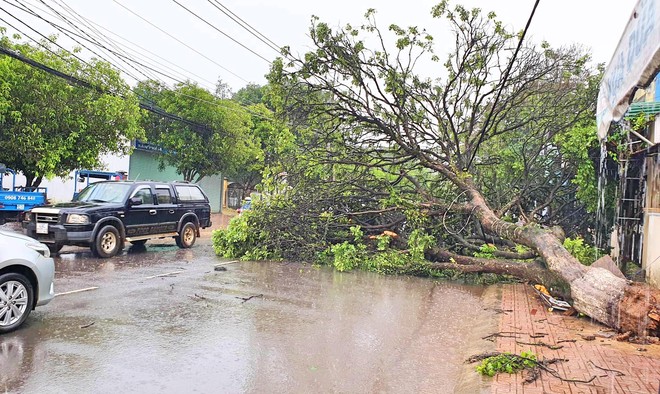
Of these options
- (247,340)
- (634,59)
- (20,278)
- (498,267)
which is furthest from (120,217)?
(634,59)

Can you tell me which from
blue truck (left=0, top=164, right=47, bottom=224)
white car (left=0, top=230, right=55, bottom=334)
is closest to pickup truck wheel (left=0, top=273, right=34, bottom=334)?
white car (left=0, top=230, right=55, bottom=334)

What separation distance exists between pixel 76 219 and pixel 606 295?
11.0 m

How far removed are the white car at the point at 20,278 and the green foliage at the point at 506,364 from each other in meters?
5.30

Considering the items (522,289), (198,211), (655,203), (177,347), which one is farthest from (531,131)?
(177,347)

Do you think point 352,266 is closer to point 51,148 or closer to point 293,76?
point 293,76

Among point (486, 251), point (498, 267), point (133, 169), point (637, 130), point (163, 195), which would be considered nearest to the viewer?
point (498, 267)

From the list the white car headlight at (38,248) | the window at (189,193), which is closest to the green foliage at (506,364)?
the white car headlight at (38,248)

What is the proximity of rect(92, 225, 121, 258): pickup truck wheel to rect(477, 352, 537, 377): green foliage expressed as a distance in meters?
9.86

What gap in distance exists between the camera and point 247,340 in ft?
20.3

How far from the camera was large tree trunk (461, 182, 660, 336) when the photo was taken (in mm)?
6590

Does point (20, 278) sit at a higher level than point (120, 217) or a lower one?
lower

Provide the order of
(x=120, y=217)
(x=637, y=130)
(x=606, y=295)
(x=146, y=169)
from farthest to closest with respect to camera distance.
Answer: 1. (x=146, y=169)
2. (x=120, y=217)
3. (x=637, y=130)
4. (x=606, y=295)

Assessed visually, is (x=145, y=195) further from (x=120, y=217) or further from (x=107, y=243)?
(x=107, y=243)

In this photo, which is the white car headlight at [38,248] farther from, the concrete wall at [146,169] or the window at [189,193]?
the concrete wall at [146,169]
